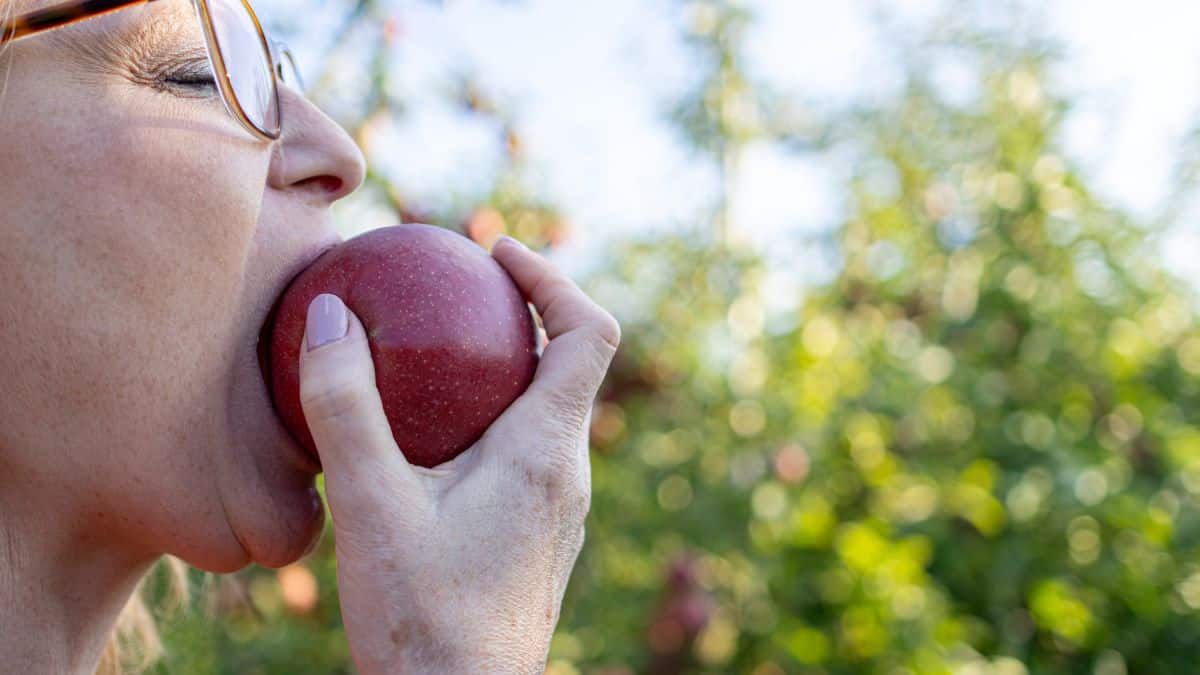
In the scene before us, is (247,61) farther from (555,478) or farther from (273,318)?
(555,478)

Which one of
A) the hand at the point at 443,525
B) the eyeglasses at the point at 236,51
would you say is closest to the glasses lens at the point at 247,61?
the eyeglasses at the point at 236,51

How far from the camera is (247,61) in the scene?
3.86 feet

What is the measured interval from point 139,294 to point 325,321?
176mm

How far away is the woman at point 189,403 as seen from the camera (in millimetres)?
1002

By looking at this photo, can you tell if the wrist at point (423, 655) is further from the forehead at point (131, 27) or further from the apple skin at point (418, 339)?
the forehead at point (131, 27)

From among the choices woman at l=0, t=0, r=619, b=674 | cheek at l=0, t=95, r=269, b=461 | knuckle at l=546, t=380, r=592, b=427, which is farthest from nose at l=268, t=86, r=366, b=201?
knuckle at l=546, t=380, r=592, b=427

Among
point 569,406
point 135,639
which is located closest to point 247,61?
point 569,406

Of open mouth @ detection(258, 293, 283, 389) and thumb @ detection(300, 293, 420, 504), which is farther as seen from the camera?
open mouth @ detection(258, 293, 283, 389)

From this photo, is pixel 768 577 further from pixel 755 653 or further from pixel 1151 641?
pixel 1151 641

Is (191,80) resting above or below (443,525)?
above

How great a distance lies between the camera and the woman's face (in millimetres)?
996

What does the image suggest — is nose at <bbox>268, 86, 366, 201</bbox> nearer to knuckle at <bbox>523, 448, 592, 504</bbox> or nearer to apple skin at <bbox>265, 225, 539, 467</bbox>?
apple skin at <bbox>265, 225, 539, 467</bbox>

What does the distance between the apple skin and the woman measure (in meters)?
0.03

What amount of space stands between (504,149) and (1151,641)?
2.50 metres
